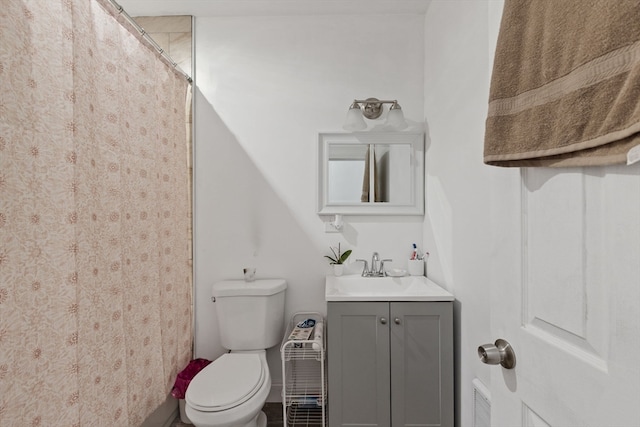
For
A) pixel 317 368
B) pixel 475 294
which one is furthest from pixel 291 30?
pixel 317 368

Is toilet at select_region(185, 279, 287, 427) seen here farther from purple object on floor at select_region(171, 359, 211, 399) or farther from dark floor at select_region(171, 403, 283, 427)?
purple object on floor at select_region(171, 359, 211, 399)

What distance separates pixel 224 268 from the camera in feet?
7.13

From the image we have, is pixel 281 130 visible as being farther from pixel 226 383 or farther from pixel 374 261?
pixel 226 383

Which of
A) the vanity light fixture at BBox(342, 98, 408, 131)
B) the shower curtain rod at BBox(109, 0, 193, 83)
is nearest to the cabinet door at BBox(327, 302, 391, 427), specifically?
the vanity light fixture at BBox(342, 98, 408, 131)

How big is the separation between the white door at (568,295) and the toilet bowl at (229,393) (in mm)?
1083

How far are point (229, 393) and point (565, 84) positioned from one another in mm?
1613

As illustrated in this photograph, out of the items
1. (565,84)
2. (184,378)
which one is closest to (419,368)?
(184,378)

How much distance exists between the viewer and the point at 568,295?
0.56 m

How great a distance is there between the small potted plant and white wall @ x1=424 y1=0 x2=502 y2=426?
53cm

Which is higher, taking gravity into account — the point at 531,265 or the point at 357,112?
the point at 357,112

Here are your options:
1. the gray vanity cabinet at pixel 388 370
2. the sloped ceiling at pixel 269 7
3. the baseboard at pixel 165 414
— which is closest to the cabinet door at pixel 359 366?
the gray vanity cabinet at pixel 388 370

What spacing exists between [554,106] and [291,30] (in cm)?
201

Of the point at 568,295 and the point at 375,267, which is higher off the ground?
the point at 568,295

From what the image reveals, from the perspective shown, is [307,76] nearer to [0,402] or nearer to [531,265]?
[531,265]
